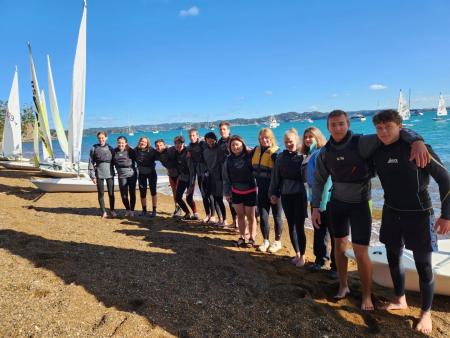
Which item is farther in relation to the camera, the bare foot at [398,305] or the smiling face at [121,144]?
the smiling face at [121,144]

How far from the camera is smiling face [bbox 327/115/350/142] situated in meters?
3.07

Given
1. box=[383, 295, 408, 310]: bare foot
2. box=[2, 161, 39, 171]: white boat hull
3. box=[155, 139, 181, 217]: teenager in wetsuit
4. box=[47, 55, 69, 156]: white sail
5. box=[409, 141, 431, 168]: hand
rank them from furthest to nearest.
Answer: box=[2, 161, 39, 171]: white boat hull
box=[47, 55, 69, 156]: white sail
box=[155, 139, 181, 217]: teenager in wetsuit
box=[383, 295, 408, 310]: bare foot
box=[409, 141, 431, 168]: hand

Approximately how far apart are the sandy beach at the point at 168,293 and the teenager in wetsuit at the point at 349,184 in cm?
53

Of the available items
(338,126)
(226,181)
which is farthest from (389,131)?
(226,181)

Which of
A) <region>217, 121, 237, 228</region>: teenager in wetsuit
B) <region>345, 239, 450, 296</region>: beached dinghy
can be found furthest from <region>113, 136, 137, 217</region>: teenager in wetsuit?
<region>345, 239, 450, 296</region>: beached dinghy

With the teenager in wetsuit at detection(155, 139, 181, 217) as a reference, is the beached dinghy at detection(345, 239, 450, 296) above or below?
below

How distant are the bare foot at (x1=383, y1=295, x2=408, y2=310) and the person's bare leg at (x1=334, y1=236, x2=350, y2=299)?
0.41m

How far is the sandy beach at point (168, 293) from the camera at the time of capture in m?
2.90

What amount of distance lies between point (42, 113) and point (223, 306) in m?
12.7

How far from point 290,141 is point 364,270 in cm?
173

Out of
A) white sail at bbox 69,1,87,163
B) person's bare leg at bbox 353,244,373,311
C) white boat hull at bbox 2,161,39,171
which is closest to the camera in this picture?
person's bare leg at bbox 353,244,373,311

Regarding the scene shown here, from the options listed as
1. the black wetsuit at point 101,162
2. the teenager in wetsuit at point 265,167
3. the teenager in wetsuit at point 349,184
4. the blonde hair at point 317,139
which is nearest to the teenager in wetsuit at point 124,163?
the black wetsuit at point 101,162

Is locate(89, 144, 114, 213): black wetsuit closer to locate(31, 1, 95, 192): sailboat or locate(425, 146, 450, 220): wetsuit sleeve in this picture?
locate(31, 1, 95, 192): sailboat

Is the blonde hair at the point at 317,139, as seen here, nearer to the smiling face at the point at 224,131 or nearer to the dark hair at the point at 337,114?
the dark hair at the point at 337,114
